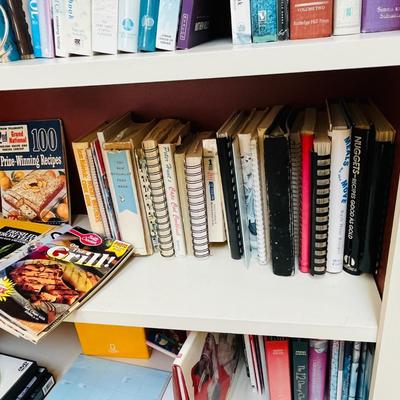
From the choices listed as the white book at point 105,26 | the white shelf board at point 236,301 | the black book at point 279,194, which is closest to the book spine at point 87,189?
the white shelf board at point 236,301

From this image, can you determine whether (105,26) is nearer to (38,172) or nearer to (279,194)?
(279,194)

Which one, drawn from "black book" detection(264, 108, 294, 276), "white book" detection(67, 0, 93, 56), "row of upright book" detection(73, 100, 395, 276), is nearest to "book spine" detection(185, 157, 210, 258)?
"row of upright book" detection(73, 100, 395, 276)

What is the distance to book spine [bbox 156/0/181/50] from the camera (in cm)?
53

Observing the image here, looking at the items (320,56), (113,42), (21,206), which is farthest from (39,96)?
(320,56)

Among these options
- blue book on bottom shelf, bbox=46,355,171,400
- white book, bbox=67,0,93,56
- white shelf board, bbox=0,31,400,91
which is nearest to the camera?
white shelf board, bbox=0,31,400,91

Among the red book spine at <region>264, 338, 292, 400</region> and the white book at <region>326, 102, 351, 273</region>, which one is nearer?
the white book at <region>326, 102, 351, 273</region>

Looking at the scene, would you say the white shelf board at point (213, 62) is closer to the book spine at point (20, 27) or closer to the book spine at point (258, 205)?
the book spine at point (20, 27)

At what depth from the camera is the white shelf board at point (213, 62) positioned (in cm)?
45

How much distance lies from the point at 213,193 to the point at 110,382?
0.44m

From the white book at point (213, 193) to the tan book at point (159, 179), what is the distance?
7 centimetres

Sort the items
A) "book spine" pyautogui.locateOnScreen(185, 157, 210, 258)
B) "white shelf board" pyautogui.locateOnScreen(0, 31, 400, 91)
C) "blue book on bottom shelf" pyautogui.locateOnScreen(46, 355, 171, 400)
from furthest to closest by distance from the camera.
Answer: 1. "blue book on bottom shelf" pyautogui.locateOnScreen(46, 355, 171, 400)
2. "book spine" pyautogui.locateOnScreen(185, 157, 210, 258)
3. "white shelf board" pyautogui.locateOnScreen(0, 31, 400, 91)

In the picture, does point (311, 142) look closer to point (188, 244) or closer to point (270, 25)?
point (270, 25)

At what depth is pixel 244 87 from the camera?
2.62 feet

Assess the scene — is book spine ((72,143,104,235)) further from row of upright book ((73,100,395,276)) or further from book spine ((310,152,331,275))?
book spine ((310,152,331,275))
